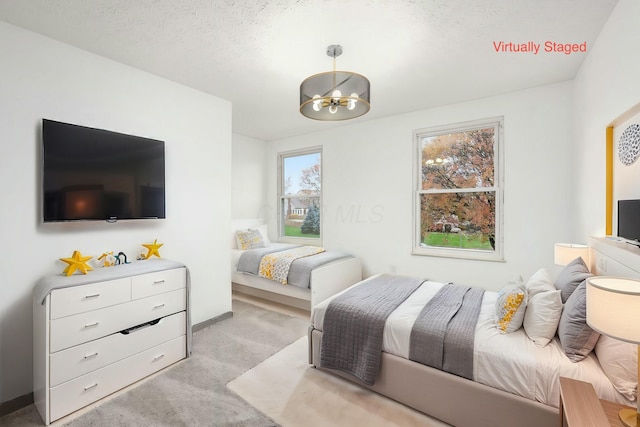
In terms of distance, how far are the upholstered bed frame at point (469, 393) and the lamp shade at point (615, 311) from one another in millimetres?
504

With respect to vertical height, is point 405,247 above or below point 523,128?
below

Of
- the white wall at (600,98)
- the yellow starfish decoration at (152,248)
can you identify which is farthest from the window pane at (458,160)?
the yellow starfish decoration at (152,248)

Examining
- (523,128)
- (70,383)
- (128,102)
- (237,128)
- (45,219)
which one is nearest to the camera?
(70,383)

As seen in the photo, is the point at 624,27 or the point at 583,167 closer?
the point at 624,27

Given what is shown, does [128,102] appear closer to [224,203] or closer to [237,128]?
[224,203]

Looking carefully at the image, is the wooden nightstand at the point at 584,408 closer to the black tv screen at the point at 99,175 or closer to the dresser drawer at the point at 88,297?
the dresser drawer at the point at 88,297

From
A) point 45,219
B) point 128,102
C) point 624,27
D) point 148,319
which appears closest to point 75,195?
point 45,219

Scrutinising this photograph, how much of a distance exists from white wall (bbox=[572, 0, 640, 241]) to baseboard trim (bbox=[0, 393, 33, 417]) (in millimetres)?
4179

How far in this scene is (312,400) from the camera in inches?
78.0

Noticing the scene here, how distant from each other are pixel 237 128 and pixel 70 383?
379 centimetres

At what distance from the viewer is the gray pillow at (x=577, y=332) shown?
1466 millimetres

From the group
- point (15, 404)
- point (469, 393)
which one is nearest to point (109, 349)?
point (15, 404)

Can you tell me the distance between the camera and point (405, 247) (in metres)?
3.97

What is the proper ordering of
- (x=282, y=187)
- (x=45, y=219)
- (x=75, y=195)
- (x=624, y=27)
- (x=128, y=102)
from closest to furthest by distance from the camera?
(x=624, y=27) < (x=45, y=219) < (x=75, y=195) < (x=128, y=102) < (x=282, y=187)
